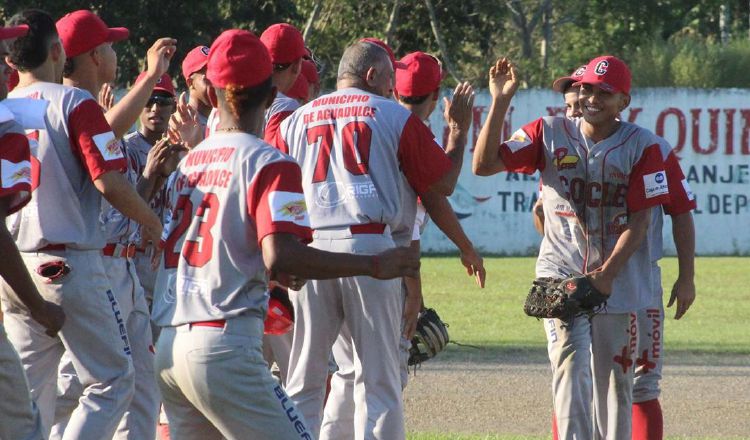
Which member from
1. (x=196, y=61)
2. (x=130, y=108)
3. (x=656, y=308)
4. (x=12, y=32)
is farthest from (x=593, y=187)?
(x=12, y=32)

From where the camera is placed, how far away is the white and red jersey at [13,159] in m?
4.93

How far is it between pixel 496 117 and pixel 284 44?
3.94 feet

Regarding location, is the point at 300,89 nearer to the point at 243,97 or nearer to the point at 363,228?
the point at 363,228

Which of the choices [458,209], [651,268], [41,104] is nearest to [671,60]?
[458,209]

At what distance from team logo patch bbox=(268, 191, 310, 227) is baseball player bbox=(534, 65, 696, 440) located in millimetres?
3141

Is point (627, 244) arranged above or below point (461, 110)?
below

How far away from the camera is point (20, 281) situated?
5.00 metres

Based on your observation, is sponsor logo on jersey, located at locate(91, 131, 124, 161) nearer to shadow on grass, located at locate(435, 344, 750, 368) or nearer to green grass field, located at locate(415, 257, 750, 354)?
shadow on grass, located at locate(435, 344, 750, 368)

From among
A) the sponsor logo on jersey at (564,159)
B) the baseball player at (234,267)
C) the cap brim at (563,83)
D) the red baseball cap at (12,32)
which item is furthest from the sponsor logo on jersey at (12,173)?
the cap brim at (563,83)

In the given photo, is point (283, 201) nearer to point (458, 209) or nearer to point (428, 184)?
point (428, 184)

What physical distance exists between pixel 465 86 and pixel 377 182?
897mm

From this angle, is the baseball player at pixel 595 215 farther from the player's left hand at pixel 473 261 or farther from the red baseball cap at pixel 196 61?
the red baseball cap at pixel 196 61

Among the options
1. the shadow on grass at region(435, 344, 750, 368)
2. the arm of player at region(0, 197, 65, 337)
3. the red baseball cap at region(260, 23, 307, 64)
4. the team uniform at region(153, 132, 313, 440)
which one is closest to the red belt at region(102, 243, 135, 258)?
the red baseball cap at region(260, 23, 307, 64)

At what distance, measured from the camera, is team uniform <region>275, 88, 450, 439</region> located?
6.29m
